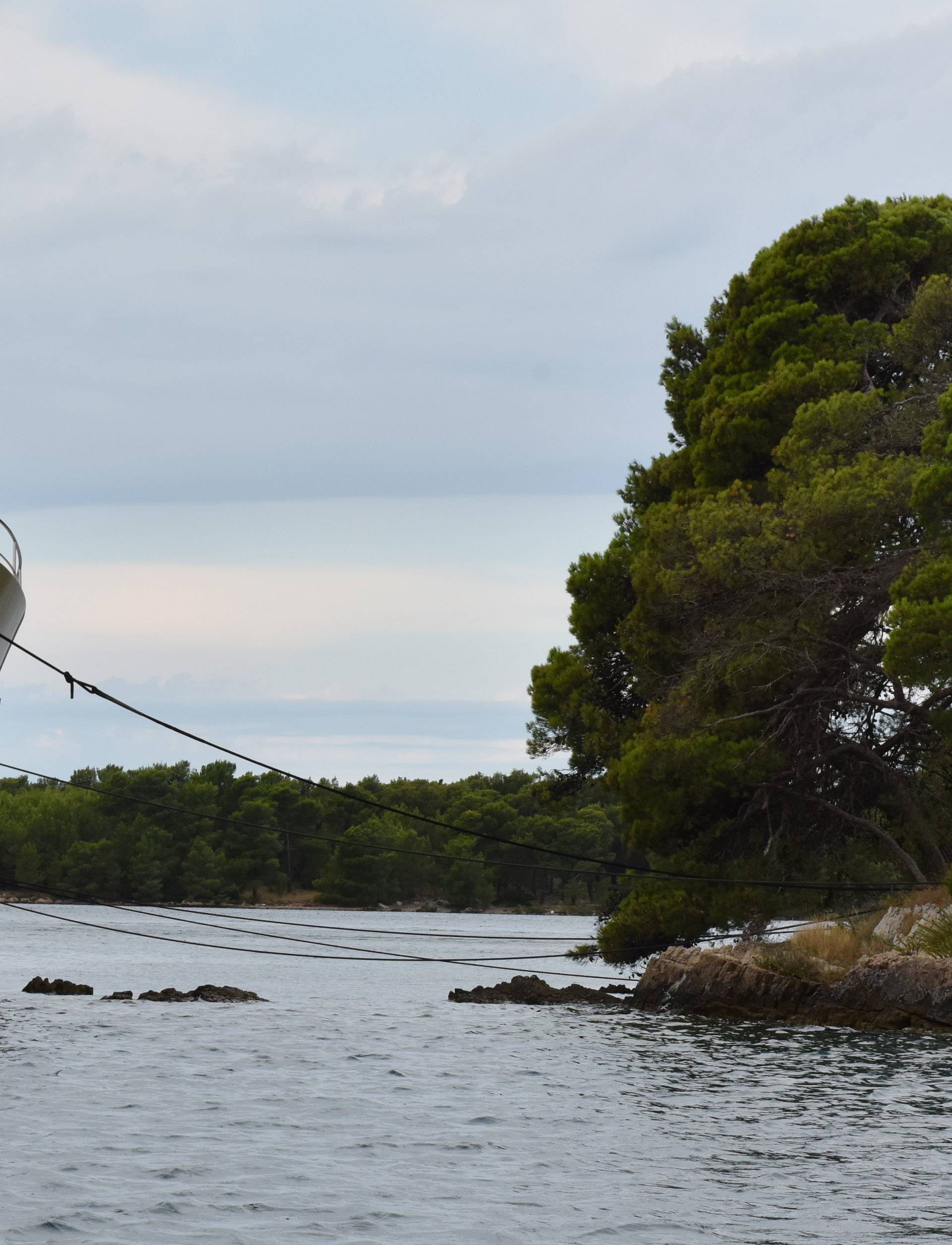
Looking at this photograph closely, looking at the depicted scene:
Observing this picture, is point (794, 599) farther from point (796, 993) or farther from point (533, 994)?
point (533, 994)

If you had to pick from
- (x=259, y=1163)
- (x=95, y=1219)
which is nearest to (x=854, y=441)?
(x=259, y=1163)

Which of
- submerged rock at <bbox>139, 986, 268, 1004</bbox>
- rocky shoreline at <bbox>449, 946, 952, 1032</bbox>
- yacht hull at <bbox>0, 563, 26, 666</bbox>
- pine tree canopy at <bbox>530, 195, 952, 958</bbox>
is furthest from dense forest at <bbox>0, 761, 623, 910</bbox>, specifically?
yacht hull at <bbox>0, 563, 26, 666</bbox>

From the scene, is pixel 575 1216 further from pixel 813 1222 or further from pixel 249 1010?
pixel 249 1010

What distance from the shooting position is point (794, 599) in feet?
82.7

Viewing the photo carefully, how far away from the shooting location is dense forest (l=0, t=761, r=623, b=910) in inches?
4353

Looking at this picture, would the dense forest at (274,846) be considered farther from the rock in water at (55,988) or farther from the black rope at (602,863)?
the black rope at (602,863)

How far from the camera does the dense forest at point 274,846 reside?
363 feet

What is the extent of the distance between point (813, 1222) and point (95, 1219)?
460cm

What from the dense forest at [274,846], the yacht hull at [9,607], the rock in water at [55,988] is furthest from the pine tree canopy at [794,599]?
the dense forest at [274,846]

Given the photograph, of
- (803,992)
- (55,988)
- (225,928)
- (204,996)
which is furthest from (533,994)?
(225,928)

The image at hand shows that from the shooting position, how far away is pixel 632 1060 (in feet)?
61.6

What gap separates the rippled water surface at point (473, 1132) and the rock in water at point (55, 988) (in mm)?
6835

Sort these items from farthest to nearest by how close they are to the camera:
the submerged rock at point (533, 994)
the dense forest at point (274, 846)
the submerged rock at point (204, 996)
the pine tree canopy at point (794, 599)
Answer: the dense forest at point (274, 846)
the submerged rock at point (204, 996)
the submerged rock at point (533, 994)
the pine tree canopy at point (794, 599)

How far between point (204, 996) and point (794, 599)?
1571 cm
